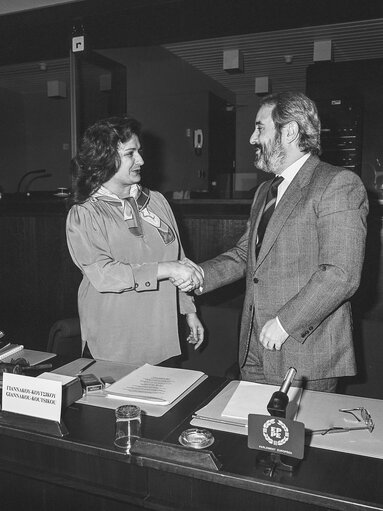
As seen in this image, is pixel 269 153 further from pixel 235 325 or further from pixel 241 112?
pixel 241 112

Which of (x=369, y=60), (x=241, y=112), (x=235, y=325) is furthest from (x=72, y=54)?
(x=241, y=112)

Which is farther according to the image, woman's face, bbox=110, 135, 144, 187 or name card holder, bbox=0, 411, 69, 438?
woman's face, bbox=110, 135, 144, 187

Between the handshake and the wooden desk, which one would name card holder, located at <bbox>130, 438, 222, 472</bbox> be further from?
the handshake

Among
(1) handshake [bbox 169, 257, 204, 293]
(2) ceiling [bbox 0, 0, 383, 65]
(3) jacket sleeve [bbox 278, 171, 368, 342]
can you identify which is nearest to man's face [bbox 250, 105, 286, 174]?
(3) jacket sleeve [bbox 278, 171, 368, 342]

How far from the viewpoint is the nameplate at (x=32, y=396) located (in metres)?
1.20

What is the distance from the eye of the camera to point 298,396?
1368 mm

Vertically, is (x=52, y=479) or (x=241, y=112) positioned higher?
(x=241, y=112)

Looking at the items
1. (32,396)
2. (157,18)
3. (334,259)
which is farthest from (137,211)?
(157,18)

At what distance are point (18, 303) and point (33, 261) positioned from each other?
36 cm

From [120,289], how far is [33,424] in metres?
0.68

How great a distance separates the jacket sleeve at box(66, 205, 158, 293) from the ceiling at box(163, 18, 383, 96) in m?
4.90

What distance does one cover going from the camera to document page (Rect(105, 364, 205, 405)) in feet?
4.57

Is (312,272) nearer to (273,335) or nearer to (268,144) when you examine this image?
(273,335)

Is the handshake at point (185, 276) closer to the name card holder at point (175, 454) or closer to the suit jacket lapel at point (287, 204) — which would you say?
the suit jacket lapel at point (287, 204)
